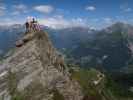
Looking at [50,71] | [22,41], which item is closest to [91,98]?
[50,71]

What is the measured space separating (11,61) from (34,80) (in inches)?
385

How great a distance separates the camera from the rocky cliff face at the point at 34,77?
213ft

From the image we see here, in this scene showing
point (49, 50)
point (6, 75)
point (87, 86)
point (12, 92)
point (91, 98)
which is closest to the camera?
point (12, 92)

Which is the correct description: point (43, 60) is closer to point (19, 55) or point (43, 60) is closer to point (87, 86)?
point (19, 55)

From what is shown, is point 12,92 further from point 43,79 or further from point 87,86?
point 87,86

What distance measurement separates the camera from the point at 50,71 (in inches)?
2753

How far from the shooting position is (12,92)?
64750 mm

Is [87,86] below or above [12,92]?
below

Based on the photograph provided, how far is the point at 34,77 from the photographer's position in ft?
221

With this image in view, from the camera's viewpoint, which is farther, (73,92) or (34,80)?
(73,92)

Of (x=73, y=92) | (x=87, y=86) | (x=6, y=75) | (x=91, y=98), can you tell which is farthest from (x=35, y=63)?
(x=87, y=86)

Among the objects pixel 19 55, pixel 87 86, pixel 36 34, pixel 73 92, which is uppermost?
pixel 36 34

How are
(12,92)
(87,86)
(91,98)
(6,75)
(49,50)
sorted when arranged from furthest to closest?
(87,86), (91,98), (49,50), (6,75), (12,92)

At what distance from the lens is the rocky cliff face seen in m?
65.0
